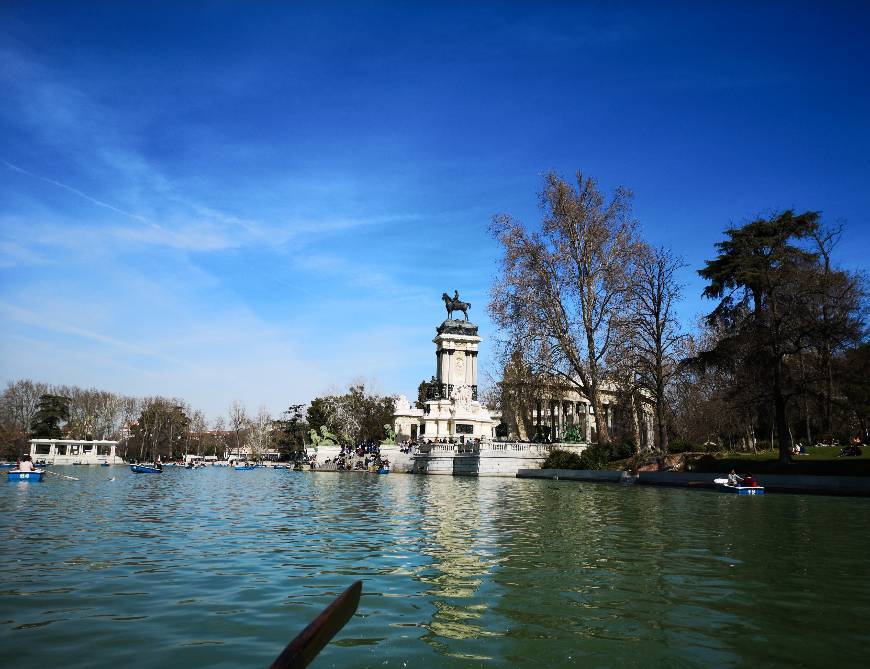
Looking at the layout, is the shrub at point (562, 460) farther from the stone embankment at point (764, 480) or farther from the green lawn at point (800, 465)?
the green lawn at point (800, 465)

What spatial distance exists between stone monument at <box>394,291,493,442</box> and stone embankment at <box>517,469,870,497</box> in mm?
24561

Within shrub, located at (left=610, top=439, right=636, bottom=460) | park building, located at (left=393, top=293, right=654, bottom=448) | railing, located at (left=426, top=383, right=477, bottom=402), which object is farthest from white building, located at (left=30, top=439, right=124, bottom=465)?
shrub, located at (left=610, top=439, right=636, bottom=460)

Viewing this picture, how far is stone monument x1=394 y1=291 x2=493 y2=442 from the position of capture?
65.6 metres

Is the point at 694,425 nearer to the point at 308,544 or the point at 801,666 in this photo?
the point at 308,544

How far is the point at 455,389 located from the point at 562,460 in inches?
1061

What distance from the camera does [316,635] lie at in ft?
11.3

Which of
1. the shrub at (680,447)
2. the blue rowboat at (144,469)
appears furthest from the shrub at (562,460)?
the blue rowboat at (144,469)

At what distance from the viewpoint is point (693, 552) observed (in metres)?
11.1

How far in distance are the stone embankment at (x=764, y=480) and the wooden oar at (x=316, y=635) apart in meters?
26.6

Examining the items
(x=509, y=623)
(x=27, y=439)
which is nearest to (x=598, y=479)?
(x=509, y=623)

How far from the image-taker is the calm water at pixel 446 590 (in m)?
5.64

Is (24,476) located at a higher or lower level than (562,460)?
lower

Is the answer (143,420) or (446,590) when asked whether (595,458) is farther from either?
(143,420)

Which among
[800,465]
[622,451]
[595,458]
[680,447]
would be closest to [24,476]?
[595,458]
